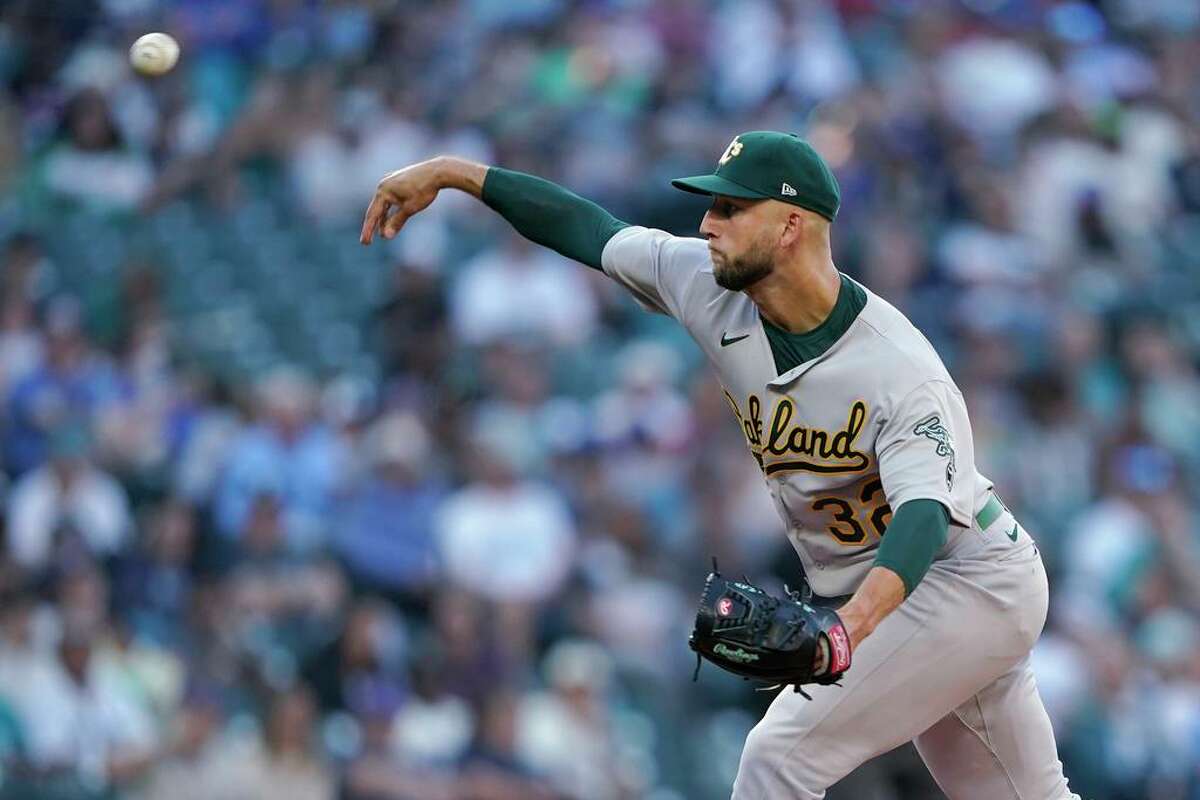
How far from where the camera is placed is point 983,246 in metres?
11.5

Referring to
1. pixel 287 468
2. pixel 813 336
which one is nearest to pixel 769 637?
pixel 813 336

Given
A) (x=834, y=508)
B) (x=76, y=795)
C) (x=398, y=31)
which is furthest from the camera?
(x=398, y=31)

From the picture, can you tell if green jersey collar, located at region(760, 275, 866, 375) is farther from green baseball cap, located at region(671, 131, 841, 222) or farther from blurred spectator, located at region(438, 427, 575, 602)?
blurred spectator, located at region(438, 427, 575, 602)

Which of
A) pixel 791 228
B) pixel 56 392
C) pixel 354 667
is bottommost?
pixel 354 667

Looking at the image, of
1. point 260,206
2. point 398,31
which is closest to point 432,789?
point 260,206

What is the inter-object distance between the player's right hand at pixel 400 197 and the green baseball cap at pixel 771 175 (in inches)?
30.7

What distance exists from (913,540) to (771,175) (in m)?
0.97

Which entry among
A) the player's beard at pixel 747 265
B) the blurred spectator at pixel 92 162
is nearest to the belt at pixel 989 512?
the player's beard at pixel 747 265

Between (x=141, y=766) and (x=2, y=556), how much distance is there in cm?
136

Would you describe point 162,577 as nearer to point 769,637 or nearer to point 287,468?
point 287,468

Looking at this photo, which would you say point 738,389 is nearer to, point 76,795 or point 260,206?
point 76,795

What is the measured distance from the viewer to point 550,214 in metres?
5.25

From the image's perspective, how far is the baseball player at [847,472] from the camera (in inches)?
182

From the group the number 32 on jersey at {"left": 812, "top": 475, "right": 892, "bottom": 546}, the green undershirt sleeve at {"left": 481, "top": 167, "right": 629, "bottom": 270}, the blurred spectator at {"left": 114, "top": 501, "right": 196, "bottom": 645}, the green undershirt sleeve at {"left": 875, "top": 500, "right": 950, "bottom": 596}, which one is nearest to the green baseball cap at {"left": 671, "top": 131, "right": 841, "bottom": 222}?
the green undershirt sleeve at {"left": 481, "top": 167, "right": 629, "bottom": 270}
